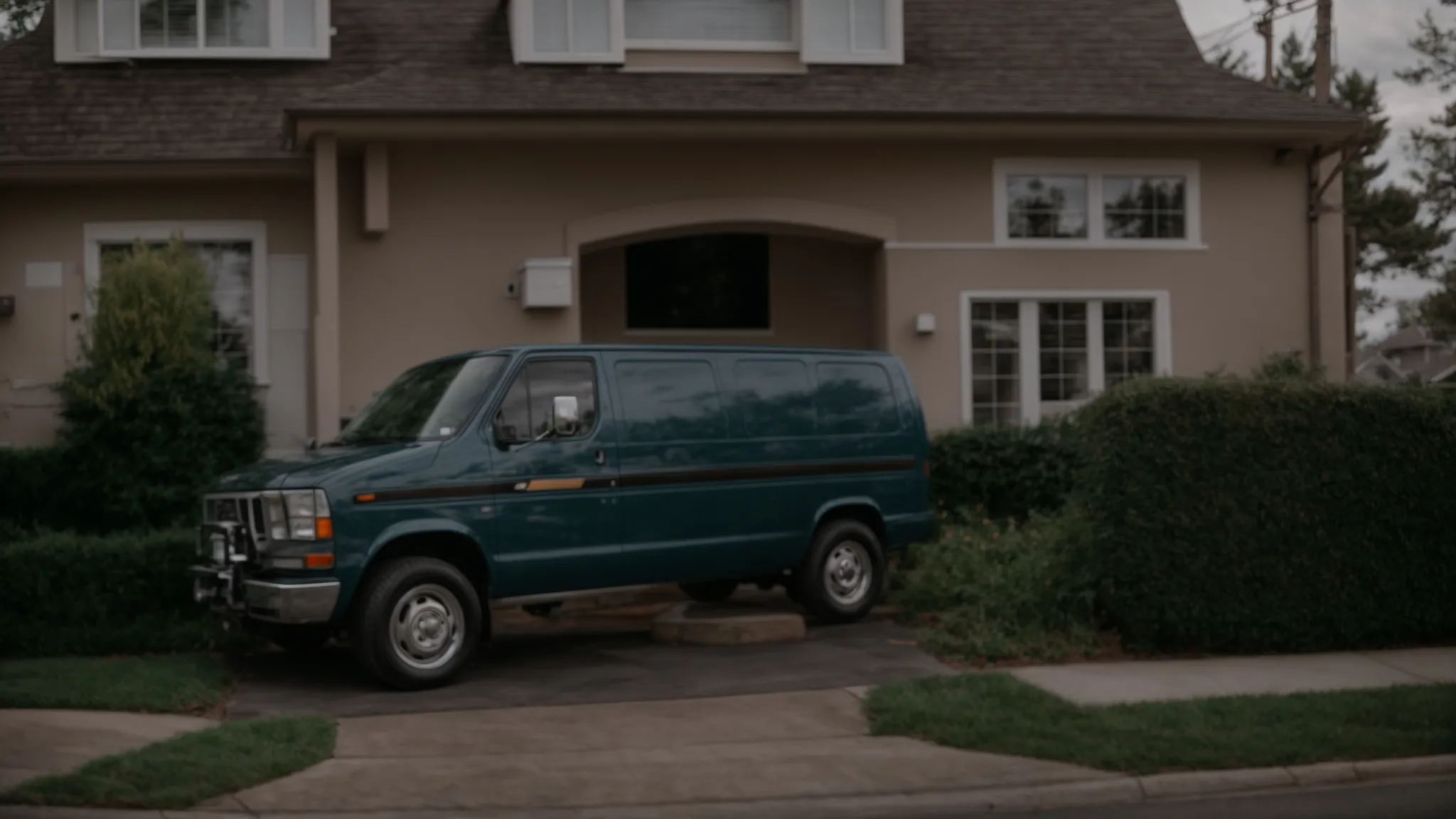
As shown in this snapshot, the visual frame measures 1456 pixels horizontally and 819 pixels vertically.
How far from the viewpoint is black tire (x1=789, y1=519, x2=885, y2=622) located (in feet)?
42.3

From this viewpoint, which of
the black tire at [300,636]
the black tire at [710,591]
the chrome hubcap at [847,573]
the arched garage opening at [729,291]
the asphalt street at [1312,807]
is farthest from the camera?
the arched garage opening at [729,291]

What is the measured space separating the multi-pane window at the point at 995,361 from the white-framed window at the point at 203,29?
25.2 feet

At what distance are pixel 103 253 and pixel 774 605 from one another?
784cm

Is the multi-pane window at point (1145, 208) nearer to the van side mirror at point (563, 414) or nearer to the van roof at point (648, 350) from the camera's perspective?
the van roof at point (648, 350)

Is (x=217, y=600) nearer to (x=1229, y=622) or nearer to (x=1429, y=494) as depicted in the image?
(x=1229, y=622)

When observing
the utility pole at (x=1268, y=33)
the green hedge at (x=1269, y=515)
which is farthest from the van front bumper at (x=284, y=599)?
the utility pole at (x=1268, y=33)

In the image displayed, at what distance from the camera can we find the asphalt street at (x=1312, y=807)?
26.2 ft

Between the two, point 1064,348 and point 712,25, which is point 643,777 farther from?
point 712,25

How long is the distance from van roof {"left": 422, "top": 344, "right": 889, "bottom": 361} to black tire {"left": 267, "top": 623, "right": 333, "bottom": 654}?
85.4 inches

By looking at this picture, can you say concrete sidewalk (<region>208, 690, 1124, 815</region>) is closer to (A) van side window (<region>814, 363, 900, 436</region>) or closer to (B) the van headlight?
(B) the van headlight

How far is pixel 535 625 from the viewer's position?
13836 mm

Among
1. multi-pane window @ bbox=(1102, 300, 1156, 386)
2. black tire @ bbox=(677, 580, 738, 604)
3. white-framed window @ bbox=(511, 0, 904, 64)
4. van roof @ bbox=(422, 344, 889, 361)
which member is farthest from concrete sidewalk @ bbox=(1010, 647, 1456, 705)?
white-framed window @ bbox=(511, 0, 904, 64)

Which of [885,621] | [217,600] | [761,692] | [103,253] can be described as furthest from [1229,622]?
[103,253]

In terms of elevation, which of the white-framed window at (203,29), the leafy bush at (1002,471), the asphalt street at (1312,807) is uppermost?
the white-framed window at (203,29)
